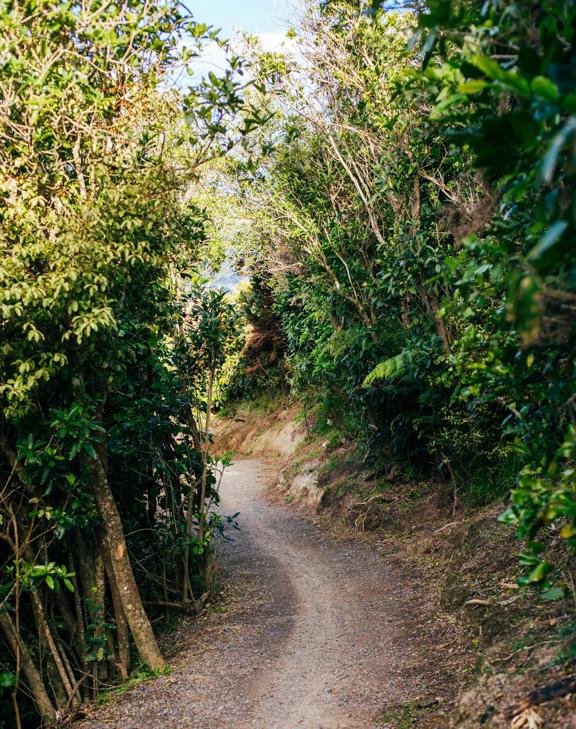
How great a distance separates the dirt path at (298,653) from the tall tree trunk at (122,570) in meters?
0.42

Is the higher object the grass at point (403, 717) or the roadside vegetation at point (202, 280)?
the roadside vegetation at point (202, 280)

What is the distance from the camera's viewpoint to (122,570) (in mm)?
8219

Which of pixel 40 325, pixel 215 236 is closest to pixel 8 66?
pixel 40 325

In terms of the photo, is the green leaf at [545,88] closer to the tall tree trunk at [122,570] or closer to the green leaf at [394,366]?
the tall tree trunk at [122,570]

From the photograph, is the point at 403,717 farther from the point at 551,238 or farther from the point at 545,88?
the point at 545,88

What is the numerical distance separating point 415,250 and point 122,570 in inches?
258

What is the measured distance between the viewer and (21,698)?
26.9ft

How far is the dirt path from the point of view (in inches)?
265

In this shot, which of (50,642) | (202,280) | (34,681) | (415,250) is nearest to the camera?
(34,681)

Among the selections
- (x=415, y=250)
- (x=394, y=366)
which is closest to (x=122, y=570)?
(x=394, y=366)

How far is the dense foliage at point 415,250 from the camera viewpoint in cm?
386

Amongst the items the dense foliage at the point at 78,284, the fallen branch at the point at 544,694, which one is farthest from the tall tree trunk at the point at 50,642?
the fallen branch at the point at 544,694

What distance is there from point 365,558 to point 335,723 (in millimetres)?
5407

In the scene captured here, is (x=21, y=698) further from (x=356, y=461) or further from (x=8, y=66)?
(x=356, y=461)
